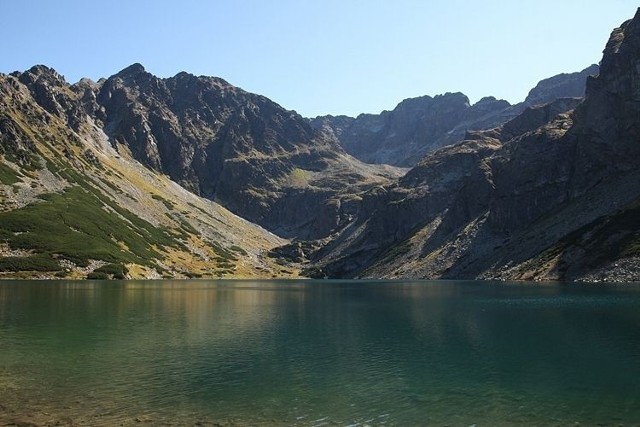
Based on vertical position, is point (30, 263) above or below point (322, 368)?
above

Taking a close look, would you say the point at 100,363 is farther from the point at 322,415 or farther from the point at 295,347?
the point at 322,415

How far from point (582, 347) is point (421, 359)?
1502 centimetres

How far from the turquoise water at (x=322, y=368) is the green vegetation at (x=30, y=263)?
104 metres

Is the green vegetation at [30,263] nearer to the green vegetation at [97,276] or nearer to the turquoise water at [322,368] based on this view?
the green vegetation at [97,276]

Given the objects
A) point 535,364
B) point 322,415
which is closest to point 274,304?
point 535,364

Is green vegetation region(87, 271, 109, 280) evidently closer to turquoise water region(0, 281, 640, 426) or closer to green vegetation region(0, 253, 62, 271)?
green vegetation region(0, 253, 62, 271)

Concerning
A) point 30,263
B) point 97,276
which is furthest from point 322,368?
point 30,263

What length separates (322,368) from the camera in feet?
127

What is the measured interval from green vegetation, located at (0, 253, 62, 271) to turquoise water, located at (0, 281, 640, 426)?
4099 inches

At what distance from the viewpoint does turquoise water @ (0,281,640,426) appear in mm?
27141

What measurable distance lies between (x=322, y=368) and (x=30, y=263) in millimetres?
155005

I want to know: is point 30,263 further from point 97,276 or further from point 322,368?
point 322,368

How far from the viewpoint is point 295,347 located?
47.3 metres

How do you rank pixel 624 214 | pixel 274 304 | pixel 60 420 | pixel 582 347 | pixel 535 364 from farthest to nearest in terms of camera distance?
pixel 624 214, pixel 274 304, pixel 582 347, pixel 535 364, pixel 60 420
